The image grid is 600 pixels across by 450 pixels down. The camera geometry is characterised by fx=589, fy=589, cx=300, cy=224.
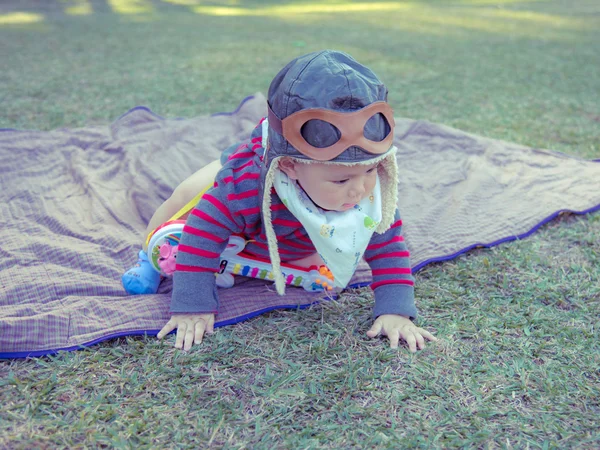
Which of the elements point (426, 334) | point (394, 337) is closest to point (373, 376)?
point (394, 337)

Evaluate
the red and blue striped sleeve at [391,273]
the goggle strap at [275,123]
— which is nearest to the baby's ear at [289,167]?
the goggle strap at [275,123]

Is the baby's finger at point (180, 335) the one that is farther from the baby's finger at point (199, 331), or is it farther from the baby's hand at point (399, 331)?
the baby's hand at point (399, 331)

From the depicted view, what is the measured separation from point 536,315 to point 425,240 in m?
0.66

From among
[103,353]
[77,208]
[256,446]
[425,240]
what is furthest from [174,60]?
[256,446]

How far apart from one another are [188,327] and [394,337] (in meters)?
0.71

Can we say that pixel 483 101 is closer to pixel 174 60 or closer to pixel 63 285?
pixel 174 60

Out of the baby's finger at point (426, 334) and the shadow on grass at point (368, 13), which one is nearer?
the baby's finger at point (426, 334)

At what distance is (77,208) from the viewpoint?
9.93ft

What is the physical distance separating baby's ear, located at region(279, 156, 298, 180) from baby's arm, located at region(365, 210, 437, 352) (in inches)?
16.4

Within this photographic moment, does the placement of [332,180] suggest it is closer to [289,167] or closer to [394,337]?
[289,167]

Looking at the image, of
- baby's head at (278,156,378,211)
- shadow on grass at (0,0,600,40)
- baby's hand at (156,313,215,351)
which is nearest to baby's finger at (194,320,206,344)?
baby's hand at (156,313,215,351)

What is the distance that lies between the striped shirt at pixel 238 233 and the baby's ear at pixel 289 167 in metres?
0.12

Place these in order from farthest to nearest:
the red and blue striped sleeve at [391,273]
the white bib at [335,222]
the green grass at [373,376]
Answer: the red and blue striped sleeve at [391,273] < the white bib at [335,222] < the green grass at [373,376]

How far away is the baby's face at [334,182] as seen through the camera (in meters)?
1.85
